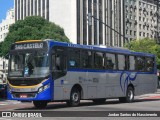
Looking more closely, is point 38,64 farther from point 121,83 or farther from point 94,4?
point 94,4

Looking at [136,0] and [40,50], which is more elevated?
[136,0]

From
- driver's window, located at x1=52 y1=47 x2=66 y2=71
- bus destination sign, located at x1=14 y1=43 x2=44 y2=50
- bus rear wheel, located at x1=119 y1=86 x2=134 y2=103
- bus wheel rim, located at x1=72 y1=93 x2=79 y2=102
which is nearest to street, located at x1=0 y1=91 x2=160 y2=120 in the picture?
bus wheel rim, located at x1=72 y1=93 x2=79 y2=102

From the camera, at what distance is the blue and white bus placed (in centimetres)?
1866

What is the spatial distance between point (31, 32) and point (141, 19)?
57.5m

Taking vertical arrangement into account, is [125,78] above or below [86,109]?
above

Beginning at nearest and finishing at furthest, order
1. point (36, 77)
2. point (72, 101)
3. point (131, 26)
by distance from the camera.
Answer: point (36, 77) → point (72, 101) → point (131, 26)

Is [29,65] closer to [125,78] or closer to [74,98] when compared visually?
[74,98]

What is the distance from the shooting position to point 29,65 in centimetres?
1880

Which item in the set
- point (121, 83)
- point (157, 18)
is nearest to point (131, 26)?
point (157, 18)

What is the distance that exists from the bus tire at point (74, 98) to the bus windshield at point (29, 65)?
225 cm

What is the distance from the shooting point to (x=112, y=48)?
Answer: 77.7ft

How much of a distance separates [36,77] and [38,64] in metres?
0.60

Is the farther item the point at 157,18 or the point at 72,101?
the point at 157,18

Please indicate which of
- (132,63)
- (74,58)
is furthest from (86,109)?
(132,63)
